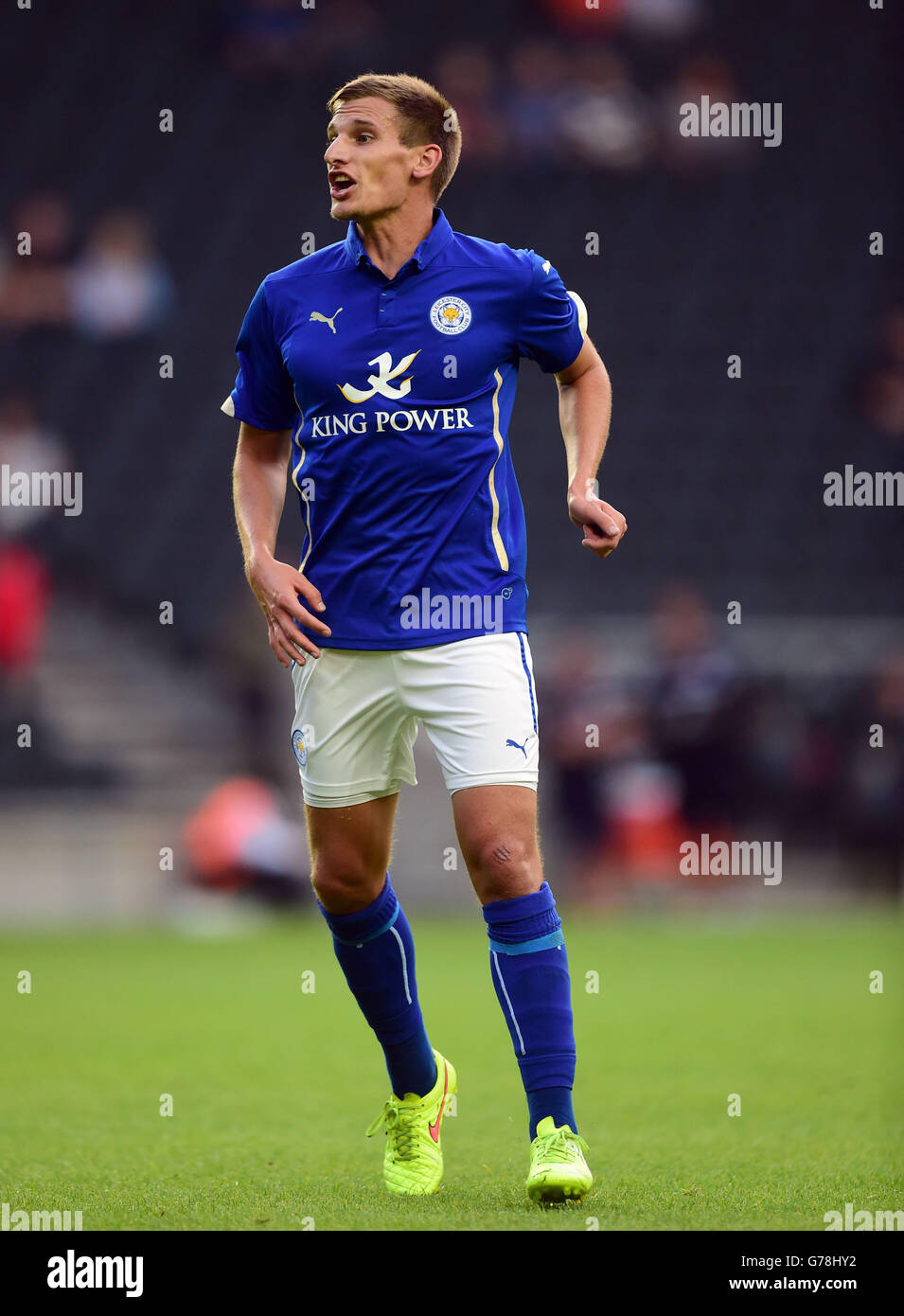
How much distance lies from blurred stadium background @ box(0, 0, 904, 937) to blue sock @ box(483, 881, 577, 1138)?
7060mm

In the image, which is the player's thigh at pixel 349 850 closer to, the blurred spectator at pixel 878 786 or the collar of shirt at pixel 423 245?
the collar of shirt at pixel 423 245

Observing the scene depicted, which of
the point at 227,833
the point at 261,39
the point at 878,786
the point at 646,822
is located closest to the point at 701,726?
the point at 646,822

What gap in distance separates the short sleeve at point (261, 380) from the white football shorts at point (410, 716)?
1.97ft

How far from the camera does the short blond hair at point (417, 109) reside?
153 inches

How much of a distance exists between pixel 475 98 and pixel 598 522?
13.7 m

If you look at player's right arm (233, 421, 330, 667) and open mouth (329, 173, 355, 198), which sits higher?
open mouth (329, 173, 355, 198)

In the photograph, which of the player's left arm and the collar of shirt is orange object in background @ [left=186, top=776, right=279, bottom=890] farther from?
the collar of shirt

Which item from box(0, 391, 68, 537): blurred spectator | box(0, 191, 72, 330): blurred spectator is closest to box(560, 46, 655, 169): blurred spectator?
box(0, 191, 72, 330): blurred spectator

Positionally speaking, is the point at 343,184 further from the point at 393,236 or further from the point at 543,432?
the point at 543,432

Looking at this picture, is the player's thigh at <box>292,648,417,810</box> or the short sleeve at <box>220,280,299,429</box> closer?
the player's thigh at <box>292,648,417,810</box>

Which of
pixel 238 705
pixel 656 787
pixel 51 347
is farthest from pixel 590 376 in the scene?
pixel 51 347

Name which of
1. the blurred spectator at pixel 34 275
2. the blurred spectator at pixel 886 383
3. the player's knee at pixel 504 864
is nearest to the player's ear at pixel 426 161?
the player's knee at pixel 504 864

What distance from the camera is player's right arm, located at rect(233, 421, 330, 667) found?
3766 millimetres

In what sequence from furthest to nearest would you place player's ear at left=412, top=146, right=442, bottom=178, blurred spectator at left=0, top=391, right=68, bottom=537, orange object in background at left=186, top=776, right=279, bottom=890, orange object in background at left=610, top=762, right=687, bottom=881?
blurred spectator at left=0, top=391, right=68, bottom=537 < orange object in background at left=610, top=762, right=687, bottom=881 < orange object in background at left=186, top=776, right=279, bottom=890 < player's ear at left=412, top=146, right=442, bottom=178
